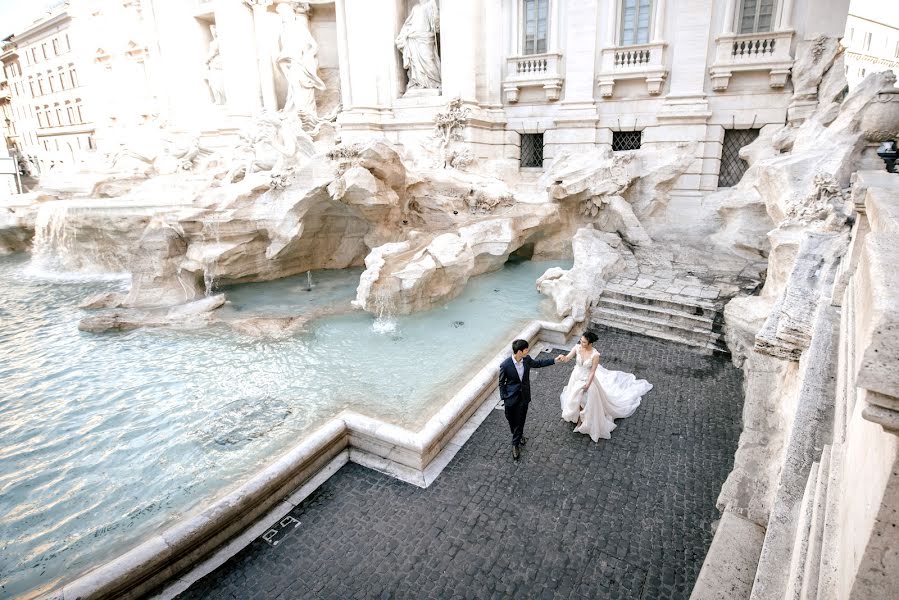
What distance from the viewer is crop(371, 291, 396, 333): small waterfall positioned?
24.0 ft

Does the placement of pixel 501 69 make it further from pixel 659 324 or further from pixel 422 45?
pixel 659 324

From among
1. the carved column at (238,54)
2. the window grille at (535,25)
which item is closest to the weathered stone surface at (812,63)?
the window grille at (535,25)

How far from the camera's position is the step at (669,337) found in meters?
6.39

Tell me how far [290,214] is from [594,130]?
8.61 meters

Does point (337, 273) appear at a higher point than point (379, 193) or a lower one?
lower

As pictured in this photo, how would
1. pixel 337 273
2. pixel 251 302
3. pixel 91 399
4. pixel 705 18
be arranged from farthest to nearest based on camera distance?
pixel 705 18, pixel 337 273, pixel 251 302, pixel 91 399

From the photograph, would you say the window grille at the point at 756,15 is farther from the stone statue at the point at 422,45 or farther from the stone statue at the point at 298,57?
the stone statue at the point at 298,57

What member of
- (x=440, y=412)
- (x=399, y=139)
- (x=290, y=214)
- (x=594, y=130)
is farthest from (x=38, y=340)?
(x=594, y=130)

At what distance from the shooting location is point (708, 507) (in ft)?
12.3

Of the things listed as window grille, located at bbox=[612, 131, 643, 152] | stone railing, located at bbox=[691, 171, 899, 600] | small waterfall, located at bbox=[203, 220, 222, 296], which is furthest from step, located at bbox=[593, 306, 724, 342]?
window grille, located at bbox=[612, 131, 643, 152]

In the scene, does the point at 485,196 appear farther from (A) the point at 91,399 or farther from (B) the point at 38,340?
(B) the point at 38,340

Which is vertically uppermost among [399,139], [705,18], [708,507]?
[705,18]

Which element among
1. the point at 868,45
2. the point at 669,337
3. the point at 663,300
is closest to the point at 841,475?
the point at 669,337

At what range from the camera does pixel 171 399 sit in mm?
5422
